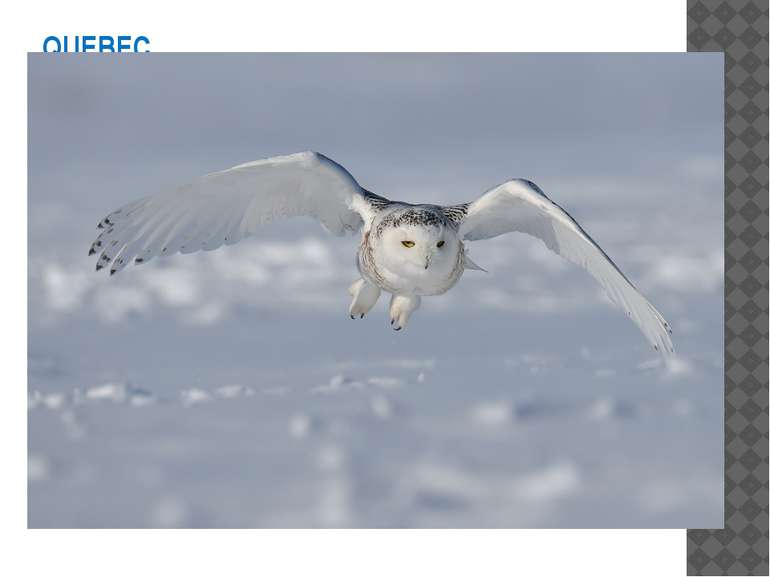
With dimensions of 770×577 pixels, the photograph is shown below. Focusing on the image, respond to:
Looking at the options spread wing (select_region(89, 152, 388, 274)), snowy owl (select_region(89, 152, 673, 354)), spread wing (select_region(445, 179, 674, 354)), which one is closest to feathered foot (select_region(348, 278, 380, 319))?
snowy owl (select_region(89, 152, 673, 354))

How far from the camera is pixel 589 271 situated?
4449 millimetres

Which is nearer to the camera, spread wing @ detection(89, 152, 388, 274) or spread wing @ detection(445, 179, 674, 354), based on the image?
spread wing @ detection(445, 179, 674, 354)

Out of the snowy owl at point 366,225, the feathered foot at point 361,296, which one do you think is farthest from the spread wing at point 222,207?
the feathered foot at point 361,296

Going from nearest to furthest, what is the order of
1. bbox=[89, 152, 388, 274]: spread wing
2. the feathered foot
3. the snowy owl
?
the snowy owl
bbox=[89, 152, 388, 274]: spread wing
the feathered foot

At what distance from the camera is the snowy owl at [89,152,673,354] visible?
13.6 feet

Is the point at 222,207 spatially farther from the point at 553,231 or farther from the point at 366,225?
the point at 553,231

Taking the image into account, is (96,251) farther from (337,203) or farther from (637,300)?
(637,300)

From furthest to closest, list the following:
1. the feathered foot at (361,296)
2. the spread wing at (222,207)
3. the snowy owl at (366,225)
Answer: the feathered foot at (361,296) < the spread wing at (222,207) < the snowy owl at (366,225)

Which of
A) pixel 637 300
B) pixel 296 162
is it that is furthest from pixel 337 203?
pixel 637 300

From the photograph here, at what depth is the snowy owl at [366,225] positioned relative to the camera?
4137 millimetres

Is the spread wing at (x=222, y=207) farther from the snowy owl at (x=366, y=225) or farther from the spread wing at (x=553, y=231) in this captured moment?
the spread wing at (x=553, y=231)

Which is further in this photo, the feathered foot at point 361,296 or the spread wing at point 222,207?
the feathered foot at point 361,296

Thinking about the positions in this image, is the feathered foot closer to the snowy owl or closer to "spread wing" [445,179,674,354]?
the snowy owl

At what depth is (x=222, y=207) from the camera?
4.54 m
